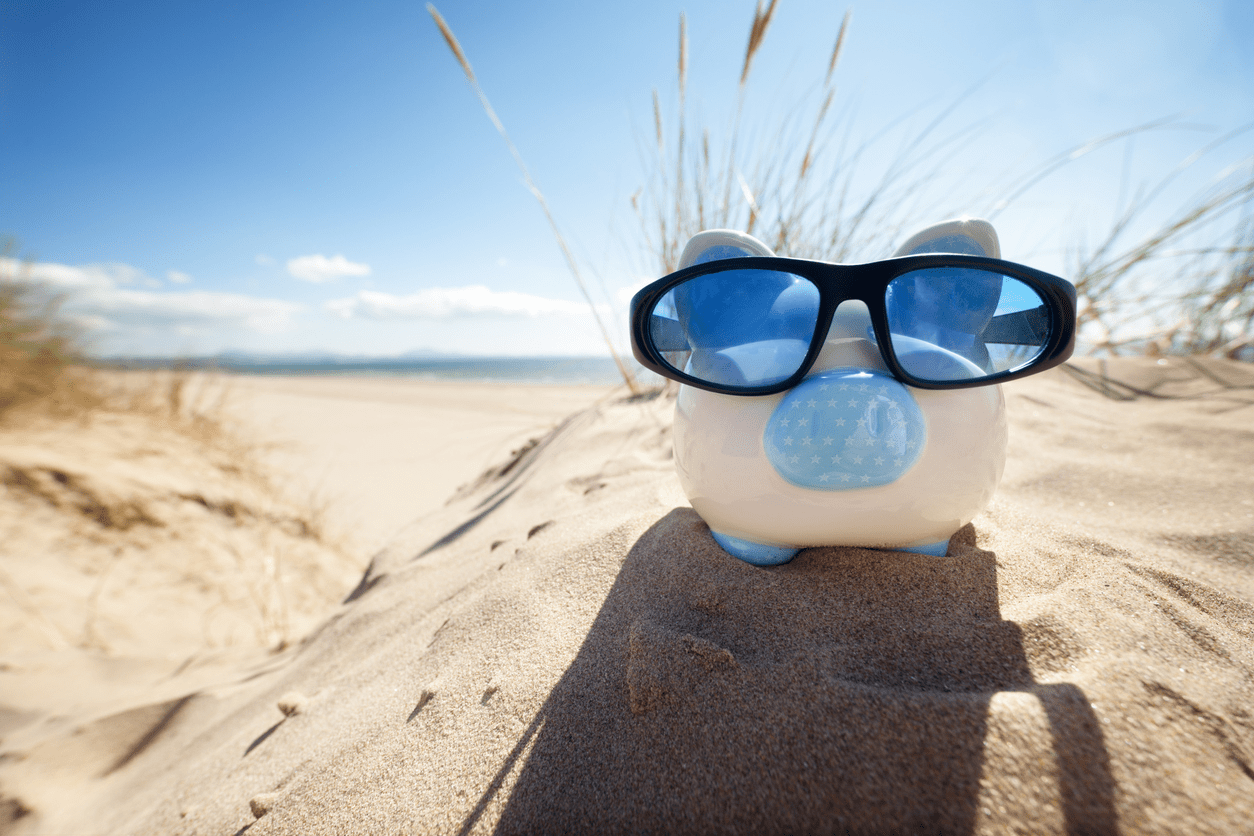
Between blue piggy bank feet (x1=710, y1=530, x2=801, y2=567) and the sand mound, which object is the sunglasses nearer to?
blue piggy bank feet (x1=710, y1=530, x2=801, y2=567)

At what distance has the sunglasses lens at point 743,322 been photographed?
88 cm

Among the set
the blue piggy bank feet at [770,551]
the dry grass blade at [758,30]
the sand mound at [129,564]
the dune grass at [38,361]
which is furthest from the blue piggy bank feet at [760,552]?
the dune grass at [38,361]

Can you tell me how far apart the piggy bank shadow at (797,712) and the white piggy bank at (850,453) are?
0.10 metres

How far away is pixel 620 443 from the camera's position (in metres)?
2.25

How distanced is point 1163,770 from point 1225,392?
272 cm

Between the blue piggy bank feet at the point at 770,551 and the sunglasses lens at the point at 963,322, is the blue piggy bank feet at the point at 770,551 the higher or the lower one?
the lower one

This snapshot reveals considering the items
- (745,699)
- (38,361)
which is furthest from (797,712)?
(38,361)

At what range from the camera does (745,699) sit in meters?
0.68

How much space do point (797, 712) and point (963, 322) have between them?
744 mm

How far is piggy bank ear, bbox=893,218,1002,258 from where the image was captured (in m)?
0.92

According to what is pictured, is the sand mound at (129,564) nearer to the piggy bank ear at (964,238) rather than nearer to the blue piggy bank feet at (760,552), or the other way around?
the blue piggy bank feet at (760,552)

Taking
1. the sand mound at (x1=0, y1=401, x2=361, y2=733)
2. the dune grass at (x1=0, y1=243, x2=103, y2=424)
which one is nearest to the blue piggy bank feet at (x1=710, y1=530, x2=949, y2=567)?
the sand mound at (x1=0, y1=401, x2=361, y2=733)

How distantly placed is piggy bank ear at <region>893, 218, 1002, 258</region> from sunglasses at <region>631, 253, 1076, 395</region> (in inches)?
4.2

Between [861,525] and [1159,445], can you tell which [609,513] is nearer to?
[861,525]
